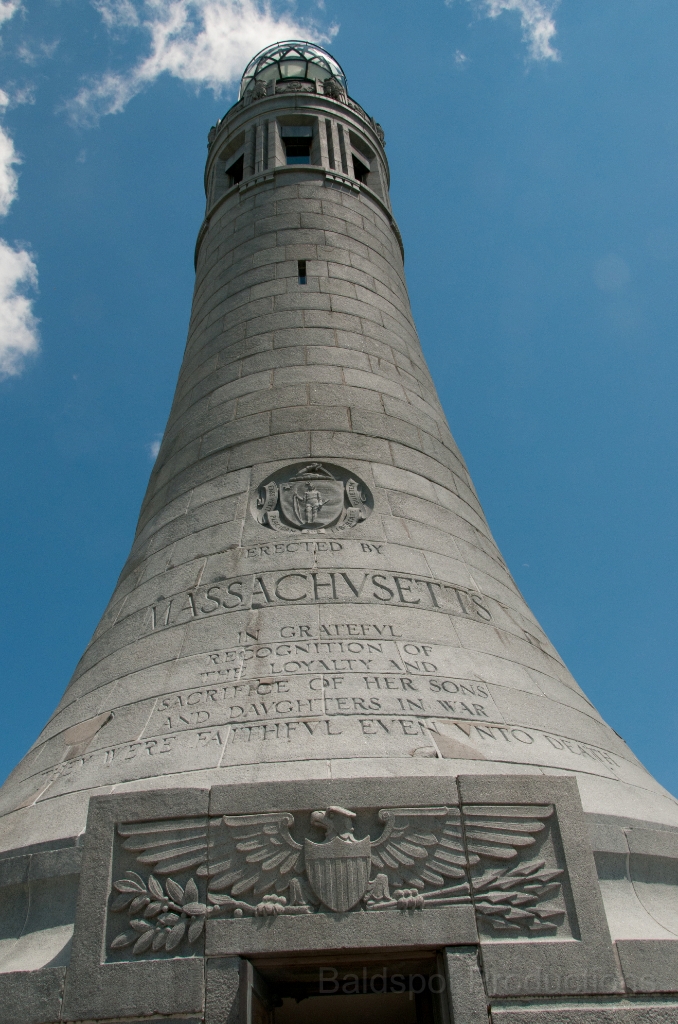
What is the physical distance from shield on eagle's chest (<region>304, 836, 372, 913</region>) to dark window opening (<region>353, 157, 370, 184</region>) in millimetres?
16539

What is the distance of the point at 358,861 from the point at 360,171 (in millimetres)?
16969

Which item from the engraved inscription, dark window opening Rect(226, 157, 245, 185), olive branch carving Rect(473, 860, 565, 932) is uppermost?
dark window opening Rect(226, 157, 245, 185)

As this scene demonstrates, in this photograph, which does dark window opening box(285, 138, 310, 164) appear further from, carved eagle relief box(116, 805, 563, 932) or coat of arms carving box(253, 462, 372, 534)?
carved eagle relief box(116, 805, 563, 932)

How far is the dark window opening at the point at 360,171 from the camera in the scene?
1836 centimetres

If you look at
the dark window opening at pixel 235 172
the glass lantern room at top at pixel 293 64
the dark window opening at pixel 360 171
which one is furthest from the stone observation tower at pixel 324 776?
the glass lantern room at top at pixel 293 64

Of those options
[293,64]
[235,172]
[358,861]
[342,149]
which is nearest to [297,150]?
[342,149]

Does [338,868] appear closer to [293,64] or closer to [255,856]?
[255,856]

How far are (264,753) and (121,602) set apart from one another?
392cm

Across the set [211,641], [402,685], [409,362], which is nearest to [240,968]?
[402,685]

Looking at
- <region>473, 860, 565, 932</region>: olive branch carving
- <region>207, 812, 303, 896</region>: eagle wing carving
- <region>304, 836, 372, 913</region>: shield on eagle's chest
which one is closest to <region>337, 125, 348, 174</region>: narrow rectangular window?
<region>207, 812, 303, 896</region>: eagle wing carving

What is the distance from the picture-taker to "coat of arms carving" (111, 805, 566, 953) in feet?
15.9

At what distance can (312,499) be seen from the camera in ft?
29.8

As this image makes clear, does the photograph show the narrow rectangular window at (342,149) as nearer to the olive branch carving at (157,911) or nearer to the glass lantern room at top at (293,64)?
the glass lantern room at top at (293,64)

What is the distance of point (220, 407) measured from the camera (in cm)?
1138
